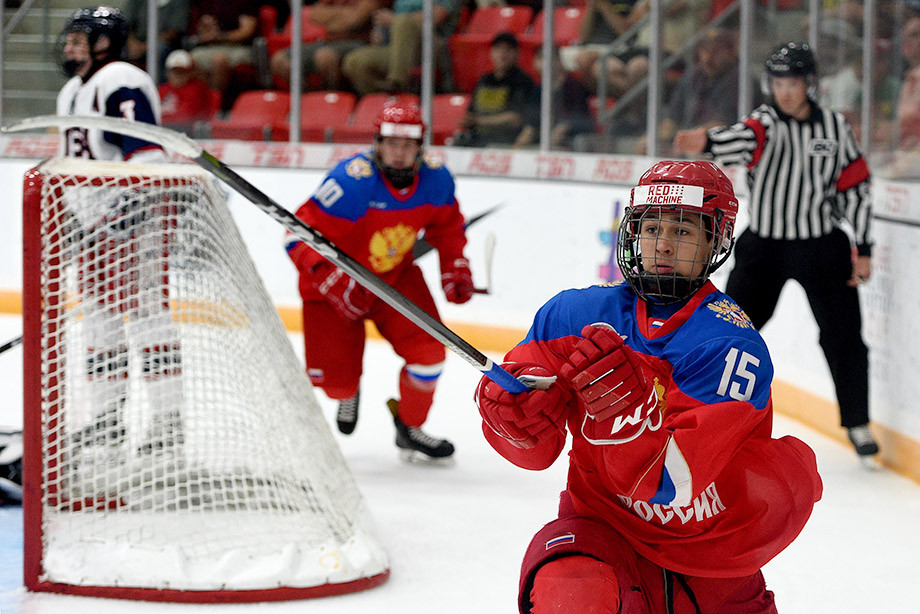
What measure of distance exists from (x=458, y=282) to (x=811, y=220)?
108cm

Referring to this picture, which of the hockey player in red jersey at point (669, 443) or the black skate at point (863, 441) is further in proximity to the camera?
the black skate at point (863, 441)

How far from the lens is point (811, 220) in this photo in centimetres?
361

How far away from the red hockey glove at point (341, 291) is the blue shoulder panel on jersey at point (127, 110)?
0.58 metres

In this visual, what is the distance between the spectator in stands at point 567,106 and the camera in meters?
5.66

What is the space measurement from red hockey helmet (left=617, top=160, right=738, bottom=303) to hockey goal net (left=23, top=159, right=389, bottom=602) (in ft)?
3.81

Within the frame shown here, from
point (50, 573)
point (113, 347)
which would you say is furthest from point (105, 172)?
point (50, 573)

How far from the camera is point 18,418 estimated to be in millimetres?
4098

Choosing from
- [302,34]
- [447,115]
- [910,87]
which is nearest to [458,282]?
[910,87]

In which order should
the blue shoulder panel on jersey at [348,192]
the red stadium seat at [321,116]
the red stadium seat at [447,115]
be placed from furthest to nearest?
the red stadium seat at [321,116] < the red stadium seat at [447,115] < the blue shoulder panel on jersey at [348,192]

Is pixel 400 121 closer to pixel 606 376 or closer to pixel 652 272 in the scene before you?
pixel 652 272

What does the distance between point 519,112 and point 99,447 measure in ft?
12.3

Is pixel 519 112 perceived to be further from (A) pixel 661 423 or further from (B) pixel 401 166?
(A) pixel 661 423

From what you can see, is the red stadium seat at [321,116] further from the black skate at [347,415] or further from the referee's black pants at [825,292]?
the referee's black pants at [825,292]

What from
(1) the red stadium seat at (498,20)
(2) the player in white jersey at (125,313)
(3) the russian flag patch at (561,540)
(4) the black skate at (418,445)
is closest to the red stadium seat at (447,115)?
(1) the red stadium seat at (498,20)
